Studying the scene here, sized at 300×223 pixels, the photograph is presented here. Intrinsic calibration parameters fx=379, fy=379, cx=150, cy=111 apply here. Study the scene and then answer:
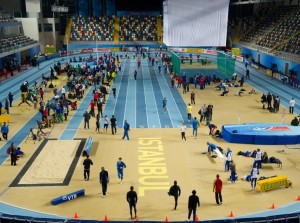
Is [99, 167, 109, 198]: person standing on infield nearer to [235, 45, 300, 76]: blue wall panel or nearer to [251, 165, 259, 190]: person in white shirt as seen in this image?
[251, 165, 259, 190]: person in white shirt

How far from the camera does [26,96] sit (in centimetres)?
2750

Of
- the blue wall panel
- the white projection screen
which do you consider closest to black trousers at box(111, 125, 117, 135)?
the white projection screen

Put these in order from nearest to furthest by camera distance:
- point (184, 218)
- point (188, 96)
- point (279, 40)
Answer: point (184, 218) → point (188, 96) → point (279, 40)

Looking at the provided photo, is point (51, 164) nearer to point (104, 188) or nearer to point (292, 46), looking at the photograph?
point (104, 188)

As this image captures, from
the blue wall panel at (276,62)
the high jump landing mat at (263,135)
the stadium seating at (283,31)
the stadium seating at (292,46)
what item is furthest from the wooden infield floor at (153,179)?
the stadium seating at (283,31)

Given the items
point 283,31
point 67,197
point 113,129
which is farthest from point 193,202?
point 283,31

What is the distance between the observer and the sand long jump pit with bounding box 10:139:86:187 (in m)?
15.1

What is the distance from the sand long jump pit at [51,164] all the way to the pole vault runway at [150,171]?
4cm

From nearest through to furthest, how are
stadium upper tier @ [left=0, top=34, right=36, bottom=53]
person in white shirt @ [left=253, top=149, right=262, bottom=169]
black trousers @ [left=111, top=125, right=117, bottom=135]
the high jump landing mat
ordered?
1. person in white shirt @ [left=253, top=149, right=262, bottom=169]
2. the high jump landing mat
3. black trousers @ [left=111, top=125, right=117, bottom=135]
4. stadium upper tier @ [left=0, top=34, right=36, bottom=53]

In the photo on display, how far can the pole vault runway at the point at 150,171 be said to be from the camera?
12844 mm

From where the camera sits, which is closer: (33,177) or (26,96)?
(33,177)

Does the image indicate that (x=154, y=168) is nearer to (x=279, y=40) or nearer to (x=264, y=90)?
(x=264, y=90)

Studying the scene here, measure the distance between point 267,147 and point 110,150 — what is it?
25.5 feet

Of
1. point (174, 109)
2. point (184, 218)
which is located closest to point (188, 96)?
point (174, 109)
